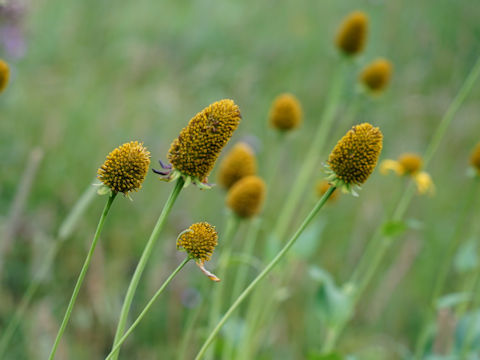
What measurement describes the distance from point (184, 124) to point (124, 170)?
290 cm

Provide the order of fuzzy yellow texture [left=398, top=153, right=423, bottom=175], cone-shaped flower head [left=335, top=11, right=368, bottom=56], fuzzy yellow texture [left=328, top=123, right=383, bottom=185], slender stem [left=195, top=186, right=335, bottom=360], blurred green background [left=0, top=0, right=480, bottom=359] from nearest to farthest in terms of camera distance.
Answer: slender stem [left=195, top=186, right=335, bottom=360], fuzzy yellow texture [left=328, top=123, right=383, bottom=185], fuzzy yellow texture [left=398, top=153, right=423, bottom=175], blurred green background [left=0, top=0, right=480, bottom=359], cone-shaped flower head [left=335, top=11, right=368, bottom=56]

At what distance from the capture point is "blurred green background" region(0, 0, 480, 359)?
8.38 ft

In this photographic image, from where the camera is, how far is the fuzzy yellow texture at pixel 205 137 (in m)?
1.03

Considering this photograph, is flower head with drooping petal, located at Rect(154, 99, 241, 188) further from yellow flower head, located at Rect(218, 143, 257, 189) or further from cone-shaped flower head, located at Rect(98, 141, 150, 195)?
yellow flower head, located at Rect(218, 143, 257, 189)

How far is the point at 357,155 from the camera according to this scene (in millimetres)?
1080

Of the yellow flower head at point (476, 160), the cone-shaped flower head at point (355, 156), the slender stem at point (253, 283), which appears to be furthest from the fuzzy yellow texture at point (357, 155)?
the yellow flower head at point (476, 160)

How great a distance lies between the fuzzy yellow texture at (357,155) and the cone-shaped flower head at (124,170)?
0.36 m

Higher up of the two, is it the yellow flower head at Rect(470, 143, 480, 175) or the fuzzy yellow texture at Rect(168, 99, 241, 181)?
the fuzzy yellow texture at Rect(168, 99, 241, 181)

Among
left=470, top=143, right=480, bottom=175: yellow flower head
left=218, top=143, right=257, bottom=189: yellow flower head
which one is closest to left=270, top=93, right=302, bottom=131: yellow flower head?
left=218, top=143, right=257, bottom=189: yellow flower head

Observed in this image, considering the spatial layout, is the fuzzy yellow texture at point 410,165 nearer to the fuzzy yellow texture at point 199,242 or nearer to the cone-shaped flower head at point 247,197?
the cone-shaped flower head at point 247,197

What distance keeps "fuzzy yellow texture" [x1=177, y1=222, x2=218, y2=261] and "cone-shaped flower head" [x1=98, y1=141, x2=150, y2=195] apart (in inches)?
4.8

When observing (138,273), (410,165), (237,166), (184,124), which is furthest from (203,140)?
(184,124)

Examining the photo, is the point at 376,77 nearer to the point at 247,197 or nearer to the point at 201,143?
the point at 247,197

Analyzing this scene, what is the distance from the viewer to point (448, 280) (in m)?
3.55
